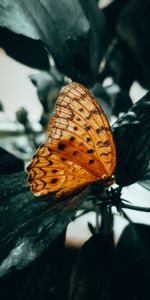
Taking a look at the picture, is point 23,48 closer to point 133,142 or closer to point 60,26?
point 60,26

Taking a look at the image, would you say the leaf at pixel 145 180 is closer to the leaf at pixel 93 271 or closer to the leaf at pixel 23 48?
the leaf at pixel 93 271

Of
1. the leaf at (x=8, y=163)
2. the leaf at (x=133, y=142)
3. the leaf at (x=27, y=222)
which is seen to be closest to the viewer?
the leaf at (x=27, y=222)

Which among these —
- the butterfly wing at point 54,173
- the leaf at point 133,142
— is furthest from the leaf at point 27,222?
the leaf at point 133,142

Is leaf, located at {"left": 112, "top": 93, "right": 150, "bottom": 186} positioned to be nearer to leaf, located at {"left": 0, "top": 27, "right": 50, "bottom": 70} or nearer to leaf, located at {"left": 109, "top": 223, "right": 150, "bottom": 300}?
leaf, located at {"left": 109, "top": 223, "right": 150, "bottom": 300}

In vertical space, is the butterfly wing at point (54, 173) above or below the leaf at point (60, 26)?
below

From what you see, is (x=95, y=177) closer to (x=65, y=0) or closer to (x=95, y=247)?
(x=95, y=247)

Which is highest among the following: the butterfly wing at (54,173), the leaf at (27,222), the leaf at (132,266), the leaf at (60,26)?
the leaf at (60,26)
